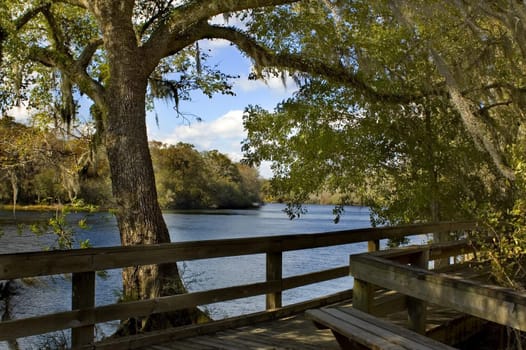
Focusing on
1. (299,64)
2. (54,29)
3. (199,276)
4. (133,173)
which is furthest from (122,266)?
(199,276)

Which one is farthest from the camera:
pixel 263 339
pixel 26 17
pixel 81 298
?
pixel 26 17

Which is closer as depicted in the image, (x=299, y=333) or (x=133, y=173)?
(x=299, y=333)

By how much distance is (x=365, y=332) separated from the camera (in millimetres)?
3213

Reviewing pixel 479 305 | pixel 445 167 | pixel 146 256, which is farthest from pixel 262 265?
pixel 479 305

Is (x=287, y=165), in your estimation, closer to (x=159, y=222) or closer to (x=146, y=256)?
(x=159, y=222)

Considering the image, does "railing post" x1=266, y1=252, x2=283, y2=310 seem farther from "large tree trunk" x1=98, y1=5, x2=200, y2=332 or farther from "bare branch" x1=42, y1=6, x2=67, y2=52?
"bare branch" x1=42, y1=6, x2=67, y2=52

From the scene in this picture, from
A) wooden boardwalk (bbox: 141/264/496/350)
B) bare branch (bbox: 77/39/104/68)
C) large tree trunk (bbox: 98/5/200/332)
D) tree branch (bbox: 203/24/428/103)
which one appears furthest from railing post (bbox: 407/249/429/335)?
bare branch (bbox: 77/39/104/68)

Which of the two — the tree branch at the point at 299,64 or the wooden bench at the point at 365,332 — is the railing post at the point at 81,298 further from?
the tree branch at the point at 299,64

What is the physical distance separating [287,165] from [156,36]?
3765 mm

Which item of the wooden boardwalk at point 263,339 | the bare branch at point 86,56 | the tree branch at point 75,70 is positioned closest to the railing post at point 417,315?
the wooden boardwalk at point 263,339

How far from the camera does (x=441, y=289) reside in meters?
3.28

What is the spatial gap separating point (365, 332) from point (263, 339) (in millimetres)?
1480

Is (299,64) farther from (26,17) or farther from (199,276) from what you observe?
(199,276)

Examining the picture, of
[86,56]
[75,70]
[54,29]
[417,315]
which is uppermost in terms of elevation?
[54,29]
